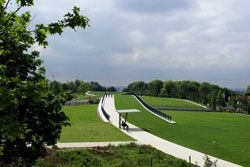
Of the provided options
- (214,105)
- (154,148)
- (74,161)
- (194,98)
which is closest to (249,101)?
(214,105)

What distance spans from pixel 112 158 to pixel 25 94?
19.1 metres

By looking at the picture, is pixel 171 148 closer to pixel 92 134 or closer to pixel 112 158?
pixel 112 158

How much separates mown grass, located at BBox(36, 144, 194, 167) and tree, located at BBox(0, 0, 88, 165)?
7.56 metres

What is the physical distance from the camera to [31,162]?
16781mm

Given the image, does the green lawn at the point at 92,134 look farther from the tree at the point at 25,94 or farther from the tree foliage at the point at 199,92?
the tree foliage at the point at 199,92

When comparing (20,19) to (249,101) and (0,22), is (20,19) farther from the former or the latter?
(249,101)

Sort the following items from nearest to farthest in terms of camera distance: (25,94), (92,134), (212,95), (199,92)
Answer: (25,94), (92,134), (212,95), (199,92)

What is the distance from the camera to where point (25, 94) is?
8922mm

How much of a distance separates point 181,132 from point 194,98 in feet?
374

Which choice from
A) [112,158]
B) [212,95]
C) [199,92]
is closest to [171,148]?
[112,158]

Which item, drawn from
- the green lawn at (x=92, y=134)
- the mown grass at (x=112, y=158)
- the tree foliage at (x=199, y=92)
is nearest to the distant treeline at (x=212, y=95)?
the tree foliage at (x=199, y=92)

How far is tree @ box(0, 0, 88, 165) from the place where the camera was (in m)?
8.67

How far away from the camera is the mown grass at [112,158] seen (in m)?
25.4

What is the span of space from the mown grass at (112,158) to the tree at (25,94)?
24.8 feet
